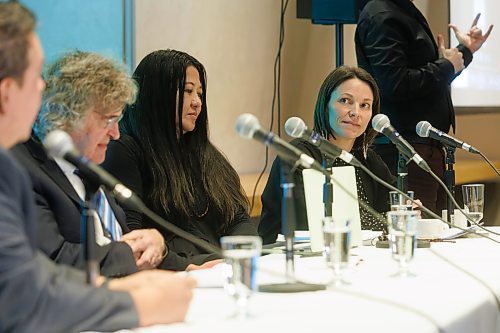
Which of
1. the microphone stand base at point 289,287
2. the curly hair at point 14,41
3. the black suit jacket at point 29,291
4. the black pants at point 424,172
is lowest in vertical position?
the black pants at point 424,172

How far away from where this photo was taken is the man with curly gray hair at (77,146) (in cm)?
190

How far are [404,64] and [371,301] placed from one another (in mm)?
2110

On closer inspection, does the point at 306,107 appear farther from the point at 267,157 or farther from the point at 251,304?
the point at 251,304

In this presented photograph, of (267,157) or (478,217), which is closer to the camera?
(478,217)

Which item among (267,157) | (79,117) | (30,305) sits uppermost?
(79,117)

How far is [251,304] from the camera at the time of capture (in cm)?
153

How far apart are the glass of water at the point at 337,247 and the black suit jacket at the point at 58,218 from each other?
499mm

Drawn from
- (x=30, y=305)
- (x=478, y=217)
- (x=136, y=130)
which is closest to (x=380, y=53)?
(x=478, y=217)

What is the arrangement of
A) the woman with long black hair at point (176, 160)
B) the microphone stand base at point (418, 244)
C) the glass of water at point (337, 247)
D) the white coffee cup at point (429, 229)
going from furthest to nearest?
the woman with long black hair at point (176, 160) → the white coffee cup at point (429, 229) → the microphone stand base at point (418, 244) → the glass of water at point (337, 247)

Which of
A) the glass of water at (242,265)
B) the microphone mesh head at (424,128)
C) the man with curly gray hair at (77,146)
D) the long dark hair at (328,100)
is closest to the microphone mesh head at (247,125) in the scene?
the glass of water at (242,265)

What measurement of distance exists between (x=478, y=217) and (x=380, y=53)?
1026 millimetres

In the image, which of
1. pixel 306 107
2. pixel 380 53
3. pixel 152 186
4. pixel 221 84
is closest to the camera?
pixel 152 186

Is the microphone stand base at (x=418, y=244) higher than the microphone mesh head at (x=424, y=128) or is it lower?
lower

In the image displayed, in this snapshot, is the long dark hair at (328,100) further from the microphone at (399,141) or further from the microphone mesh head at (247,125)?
the microphone mesh head at (247,125)
